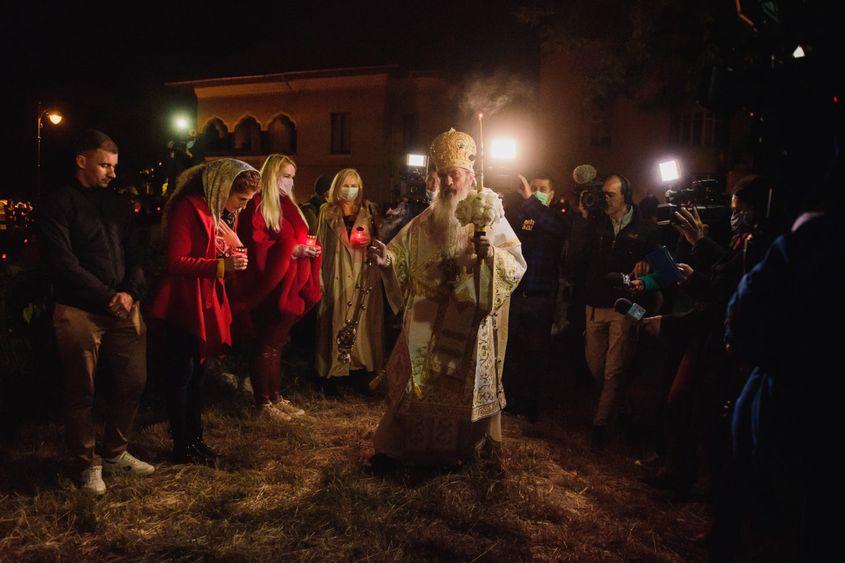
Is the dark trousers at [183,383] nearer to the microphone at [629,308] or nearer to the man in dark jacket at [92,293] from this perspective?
the man in dark jacket at [92,293]

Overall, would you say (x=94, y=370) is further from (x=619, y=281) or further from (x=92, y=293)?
(x=619, y=281)

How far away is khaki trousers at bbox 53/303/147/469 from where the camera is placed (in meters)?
3.98

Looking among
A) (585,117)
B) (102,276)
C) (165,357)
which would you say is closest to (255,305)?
Answer: (165,357)

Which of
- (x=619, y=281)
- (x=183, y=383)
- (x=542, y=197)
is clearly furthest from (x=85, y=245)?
(x=542, y=197)

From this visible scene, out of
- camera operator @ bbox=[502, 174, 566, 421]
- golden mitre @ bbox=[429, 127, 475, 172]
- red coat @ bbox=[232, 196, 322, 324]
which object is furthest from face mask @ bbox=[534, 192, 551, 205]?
red coat @ bbox=[232, 196, 322, 324]

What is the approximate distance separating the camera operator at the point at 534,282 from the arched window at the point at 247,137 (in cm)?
2541

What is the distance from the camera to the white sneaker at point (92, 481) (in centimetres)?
407

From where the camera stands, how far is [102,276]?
405cm

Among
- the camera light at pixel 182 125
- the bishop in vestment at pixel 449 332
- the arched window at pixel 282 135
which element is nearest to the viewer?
the bishop in vestment at pixel 449 332

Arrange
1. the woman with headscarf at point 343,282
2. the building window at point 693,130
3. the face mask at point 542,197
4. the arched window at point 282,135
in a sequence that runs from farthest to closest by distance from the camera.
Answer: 1. the arched window at point 282,135
2. the building window at point 693,130
3. the woman with headscarf at point 343,282
4. the face mask at point 542,197

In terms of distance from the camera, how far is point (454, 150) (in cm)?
480

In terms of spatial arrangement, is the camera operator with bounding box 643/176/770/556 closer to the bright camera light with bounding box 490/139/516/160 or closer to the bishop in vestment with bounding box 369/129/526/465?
the bishop in vestment with bounding box 369/129/526/465

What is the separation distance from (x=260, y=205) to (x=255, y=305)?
889 mm

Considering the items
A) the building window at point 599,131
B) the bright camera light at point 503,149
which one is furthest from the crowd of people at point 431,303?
the building window at point 599,131
